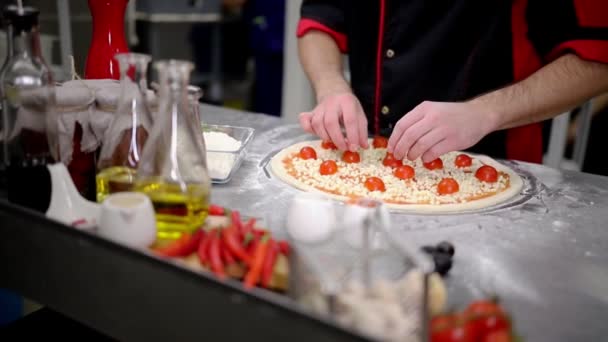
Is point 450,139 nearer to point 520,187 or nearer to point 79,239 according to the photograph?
point 520,187

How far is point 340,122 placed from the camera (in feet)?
4.41

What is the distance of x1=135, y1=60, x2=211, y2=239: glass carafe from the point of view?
88cm

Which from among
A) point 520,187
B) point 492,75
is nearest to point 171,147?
point 520,187

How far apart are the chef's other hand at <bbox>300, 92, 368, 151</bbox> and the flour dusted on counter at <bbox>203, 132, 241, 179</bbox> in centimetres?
17

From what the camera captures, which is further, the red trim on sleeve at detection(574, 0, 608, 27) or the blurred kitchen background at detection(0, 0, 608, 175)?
the blurred kitchen background at detection(0, 0, 608, 175)

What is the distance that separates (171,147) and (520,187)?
712 millimetres

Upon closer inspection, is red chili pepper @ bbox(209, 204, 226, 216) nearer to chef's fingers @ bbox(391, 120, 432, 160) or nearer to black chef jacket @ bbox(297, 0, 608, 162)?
chef's fingers @ bbox(391, 120, 432, 160)

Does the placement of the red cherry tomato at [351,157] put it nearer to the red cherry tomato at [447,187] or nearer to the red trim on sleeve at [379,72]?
the red cherry tomato at [447,187]

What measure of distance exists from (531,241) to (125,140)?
659 millimetres

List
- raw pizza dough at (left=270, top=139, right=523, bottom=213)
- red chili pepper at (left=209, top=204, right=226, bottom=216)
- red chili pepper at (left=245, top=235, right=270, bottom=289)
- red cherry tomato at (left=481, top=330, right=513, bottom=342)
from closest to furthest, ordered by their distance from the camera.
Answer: red cherry tomato at (left=481, top=330, right=513, bottom=342), red chili pepper at (left=245, top=235, right=270, bottom=289), red chili pepper at (left=209, top=204, right=226, bottom=216), raw pizza dough at (left=270, top=139, right=523, bottom=213)

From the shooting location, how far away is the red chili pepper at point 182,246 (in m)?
0.81

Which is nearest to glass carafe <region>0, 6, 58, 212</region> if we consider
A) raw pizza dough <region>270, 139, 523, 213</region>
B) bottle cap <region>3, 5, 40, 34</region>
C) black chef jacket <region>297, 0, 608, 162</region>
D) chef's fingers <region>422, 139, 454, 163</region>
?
bottle cap <region>3, 5, 40, 34</region>

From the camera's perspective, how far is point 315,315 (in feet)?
1.98

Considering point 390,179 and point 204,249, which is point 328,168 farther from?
point 204,249
